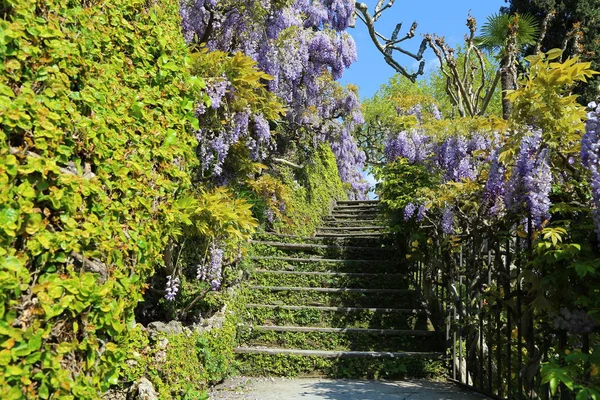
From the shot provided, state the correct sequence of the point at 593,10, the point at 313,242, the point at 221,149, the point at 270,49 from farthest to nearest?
the point at 593,10
the point at 313,242
the point at 270,49
the point at 221,149

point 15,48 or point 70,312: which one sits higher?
point 15,48

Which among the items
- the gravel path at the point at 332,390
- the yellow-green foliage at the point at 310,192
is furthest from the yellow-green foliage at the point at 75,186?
the yellow-green foliage at the point at 310,192

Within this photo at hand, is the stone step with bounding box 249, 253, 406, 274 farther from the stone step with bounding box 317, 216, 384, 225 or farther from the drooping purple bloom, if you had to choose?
the stone step with bounding box 317, 216, 384, 225

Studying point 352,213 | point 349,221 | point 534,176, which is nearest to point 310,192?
point 349,221

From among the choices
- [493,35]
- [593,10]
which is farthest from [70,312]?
[593,10]

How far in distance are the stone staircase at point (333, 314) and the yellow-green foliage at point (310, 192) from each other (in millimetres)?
474

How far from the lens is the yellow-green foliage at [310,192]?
8.26 m

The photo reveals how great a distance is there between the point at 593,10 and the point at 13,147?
1586cm

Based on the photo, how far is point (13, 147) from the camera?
1688mm

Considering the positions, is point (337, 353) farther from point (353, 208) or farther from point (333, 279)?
point (353, 208)

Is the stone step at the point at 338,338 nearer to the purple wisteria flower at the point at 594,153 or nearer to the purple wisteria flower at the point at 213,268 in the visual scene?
the purple wisteria flower at the point at 213,268

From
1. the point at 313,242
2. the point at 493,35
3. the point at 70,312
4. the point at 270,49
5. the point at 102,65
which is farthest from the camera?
the point at 493,35

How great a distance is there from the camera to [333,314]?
19.1 ft

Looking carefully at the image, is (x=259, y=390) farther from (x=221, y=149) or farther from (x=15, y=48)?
(x=15, y=48)
